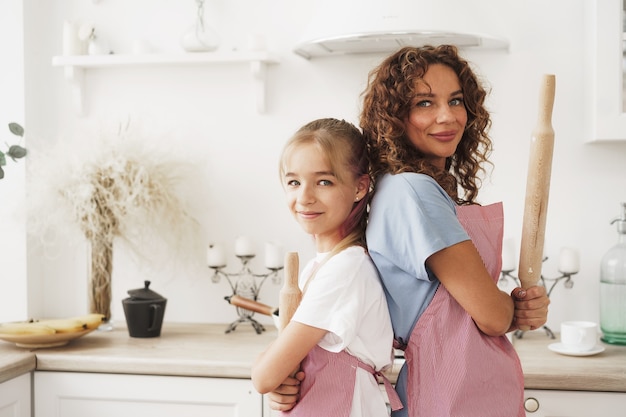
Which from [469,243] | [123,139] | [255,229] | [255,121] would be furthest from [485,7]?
[469,243]

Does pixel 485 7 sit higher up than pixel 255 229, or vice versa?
pixel 485 7

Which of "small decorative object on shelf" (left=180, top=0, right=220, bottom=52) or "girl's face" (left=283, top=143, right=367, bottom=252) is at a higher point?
"small decorative object on shelf" (left=180, top=0, right=220, bottom=52)

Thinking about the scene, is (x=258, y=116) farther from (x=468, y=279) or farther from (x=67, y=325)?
(x=468, y=279)

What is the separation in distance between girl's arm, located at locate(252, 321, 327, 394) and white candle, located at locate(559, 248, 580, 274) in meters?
1.22

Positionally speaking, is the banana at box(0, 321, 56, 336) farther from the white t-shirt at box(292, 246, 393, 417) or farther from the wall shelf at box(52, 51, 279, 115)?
the white t-shirt at box(292, 246, 393, 417)

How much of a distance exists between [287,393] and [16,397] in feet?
3.37

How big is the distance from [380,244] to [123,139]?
1.28 meters

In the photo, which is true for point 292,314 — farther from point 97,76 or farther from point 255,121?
point 97,76

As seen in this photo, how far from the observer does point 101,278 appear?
2410mm

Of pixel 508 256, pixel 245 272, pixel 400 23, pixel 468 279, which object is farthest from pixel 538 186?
pixel 245 272

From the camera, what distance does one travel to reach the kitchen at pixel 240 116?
237 centimetres

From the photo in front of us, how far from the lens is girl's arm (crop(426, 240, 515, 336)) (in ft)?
4.09

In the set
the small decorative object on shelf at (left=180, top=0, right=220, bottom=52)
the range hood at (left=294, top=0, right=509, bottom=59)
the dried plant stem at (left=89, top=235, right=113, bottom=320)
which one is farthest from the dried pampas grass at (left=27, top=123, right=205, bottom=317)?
the range hood at (left=294, top=0, right=509, bottom=59)

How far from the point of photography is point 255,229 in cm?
255
